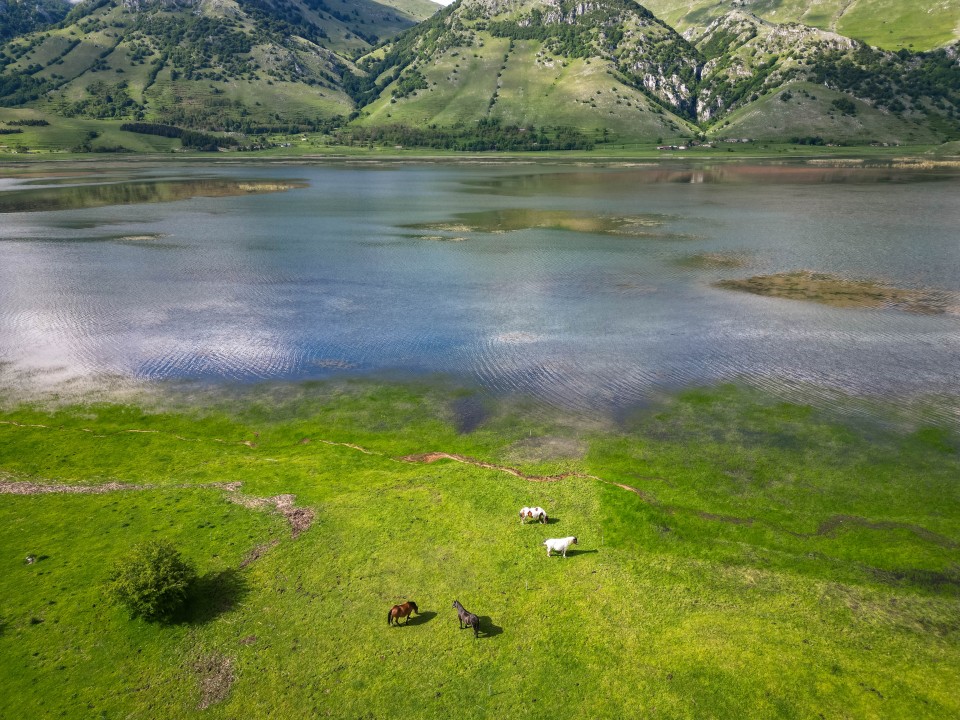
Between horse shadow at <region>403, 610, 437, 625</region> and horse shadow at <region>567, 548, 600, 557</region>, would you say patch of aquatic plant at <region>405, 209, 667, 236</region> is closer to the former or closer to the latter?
horse shadow at <region>567, 548, 600, 557</region>

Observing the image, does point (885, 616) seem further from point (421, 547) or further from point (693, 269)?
point (693, 269)

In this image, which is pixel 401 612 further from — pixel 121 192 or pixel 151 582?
pixel 121 192

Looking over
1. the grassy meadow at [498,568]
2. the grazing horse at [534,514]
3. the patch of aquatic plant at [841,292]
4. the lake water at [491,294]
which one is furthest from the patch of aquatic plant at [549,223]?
the grazing horse at [534,514]

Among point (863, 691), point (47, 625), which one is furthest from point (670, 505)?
point (47, 625)

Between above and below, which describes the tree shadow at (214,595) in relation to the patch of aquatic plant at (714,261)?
below

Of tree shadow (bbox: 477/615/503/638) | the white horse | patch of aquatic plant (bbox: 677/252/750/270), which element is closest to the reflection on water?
patch of aquatic plant (bbox: 677/252/750/270)

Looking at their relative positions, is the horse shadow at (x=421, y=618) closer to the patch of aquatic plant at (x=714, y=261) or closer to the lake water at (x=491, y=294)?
the lake water at (x=491, y=294)
